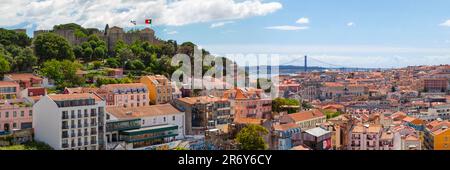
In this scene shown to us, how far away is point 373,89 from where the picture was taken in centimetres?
2447

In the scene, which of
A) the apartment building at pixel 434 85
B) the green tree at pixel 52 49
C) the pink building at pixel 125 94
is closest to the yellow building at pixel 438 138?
the pink building at pixel 125 94

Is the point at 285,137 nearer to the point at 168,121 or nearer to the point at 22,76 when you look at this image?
the point at 168,121

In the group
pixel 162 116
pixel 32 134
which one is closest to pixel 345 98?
pixel 162 116

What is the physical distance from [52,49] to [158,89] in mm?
3322

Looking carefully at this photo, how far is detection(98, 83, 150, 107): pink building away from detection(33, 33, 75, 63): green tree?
3149mm

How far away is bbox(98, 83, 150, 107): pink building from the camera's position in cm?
1023

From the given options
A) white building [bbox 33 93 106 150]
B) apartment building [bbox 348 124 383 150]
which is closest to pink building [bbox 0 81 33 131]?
white building [bbox 33 93 106 150]

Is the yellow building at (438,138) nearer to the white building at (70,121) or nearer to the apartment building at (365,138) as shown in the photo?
the apartment building at (365,138)

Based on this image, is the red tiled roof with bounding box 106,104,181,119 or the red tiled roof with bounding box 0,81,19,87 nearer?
the red tiled roof with bounding box 106,104,181,119

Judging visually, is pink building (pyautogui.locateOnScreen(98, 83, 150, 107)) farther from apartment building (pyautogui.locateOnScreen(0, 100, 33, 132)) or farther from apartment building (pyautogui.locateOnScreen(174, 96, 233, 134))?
apartment building (pyautogui.locateOnScreen(0, 100, 33, 132))
